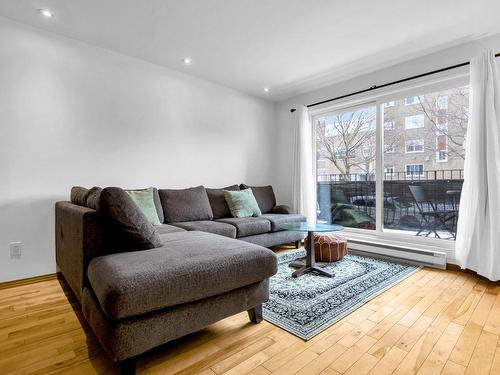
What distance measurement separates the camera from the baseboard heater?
287cm

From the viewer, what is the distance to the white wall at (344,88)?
285 centimetres

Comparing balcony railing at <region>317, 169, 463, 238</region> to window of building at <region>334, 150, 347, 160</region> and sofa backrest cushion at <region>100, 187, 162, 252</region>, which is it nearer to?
window of building at <region>334, 150, 347, 160</region>

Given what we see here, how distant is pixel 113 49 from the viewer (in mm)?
2992

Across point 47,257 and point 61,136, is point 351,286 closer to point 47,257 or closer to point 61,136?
point 47,257

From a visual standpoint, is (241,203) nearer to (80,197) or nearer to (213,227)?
(213,227)

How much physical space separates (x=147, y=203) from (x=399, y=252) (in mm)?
2858

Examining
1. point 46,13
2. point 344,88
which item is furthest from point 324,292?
point 46,13

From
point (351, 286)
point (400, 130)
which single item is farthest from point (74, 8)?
point (400, 130)

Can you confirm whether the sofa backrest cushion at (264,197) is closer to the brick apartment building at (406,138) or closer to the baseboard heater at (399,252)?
the brick apartment building at (406,138)

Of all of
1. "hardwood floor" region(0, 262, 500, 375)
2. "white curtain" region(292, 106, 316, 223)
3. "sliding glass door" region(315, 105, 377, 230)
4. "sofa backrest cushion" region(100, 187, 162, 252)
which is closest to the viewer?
"hardwood floor" region(0, 262, 500, 375)

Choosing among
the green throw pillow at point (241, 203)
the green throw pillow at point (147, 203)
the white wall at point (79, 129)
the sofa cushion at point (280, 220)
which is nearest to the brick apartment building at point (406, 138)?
the sofa cushion at point (280, 220)

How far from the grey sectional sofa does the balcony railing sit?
2.47 m

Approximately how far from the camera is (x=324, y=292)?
7.23 ft

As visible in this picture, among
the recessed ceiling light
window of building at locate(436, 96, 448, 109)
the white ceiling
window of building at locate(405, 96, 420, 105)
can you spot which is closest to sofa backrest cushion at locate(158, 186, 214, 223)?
the white ceiling
